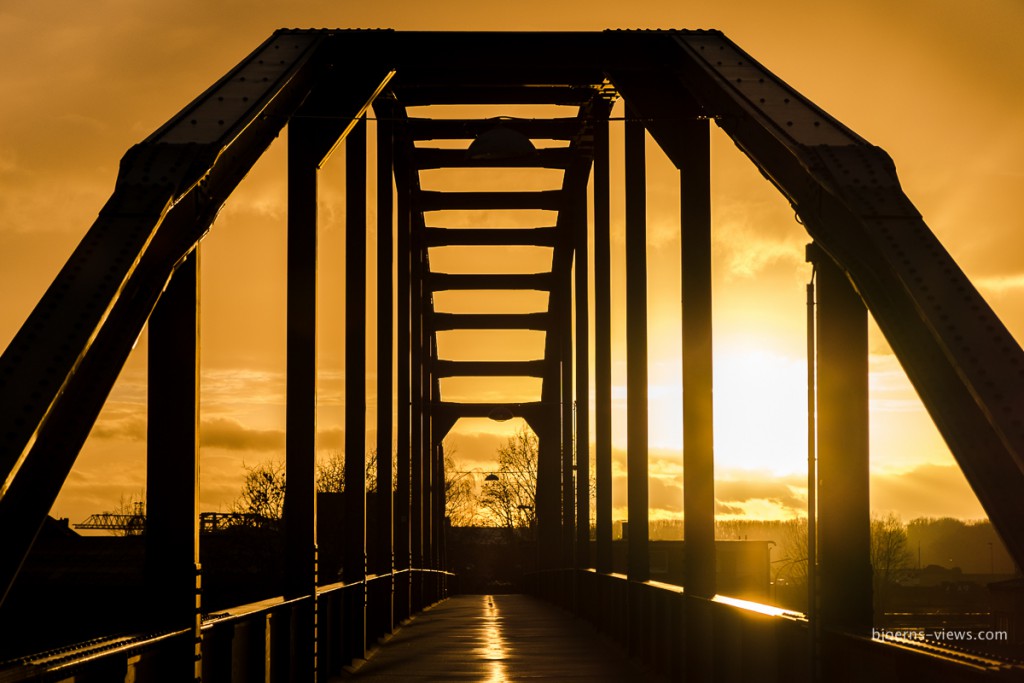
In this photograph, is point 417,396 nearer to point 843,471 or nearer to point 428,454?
point 428,454

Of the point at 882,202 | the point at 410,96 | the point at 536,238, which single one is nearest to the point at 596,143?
the point at 410,96

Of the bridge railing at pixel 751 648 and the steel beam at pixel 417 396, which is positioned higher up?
the steel beam at pixel 417 396

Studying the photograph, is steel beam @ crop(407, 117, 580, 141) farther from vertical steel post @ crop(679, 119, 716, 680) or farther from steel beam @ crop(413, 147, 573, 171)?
vertical steel post @ crop(679, 119, 716, 680)

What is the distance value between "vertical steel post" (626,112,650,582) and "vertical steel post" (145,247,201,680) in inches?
332

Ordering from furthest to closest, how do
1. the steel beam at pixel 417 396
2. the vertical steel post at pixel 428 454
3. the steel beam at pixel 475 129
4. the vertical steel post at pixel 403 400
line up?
the vertical steel post at pixel 428 454
the steel beam at pixel 417 396
the steel beam at pixel 475 129
the vertical steel post at pixel 403 400

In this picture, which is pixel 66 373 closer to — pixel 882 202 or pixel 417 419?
pixel 882 202

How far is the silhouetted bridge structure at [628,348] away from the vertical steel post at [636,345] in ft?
0.09

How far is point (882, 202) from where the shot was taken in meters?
8.23

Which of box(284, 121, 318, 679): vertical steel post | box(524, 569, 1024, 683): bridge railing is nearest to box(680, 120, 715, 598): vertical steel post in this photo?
box(524, 569, 1024, 683): bridge railing

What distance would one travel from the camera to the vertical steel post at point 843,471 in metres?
7.62

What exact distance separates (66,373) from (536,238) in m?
28.4

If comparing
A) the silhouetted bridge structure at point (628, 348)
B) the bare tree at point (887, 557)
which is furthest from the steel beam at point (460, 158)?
the bare tree at point (887, 557)

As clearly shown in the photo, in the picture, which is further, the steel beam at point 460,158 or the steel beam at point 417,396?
the steel beam at point 417,396

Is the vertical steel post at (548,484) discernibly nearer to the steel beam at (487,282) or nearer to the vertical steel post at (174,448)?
the steel beam at (487,282)
